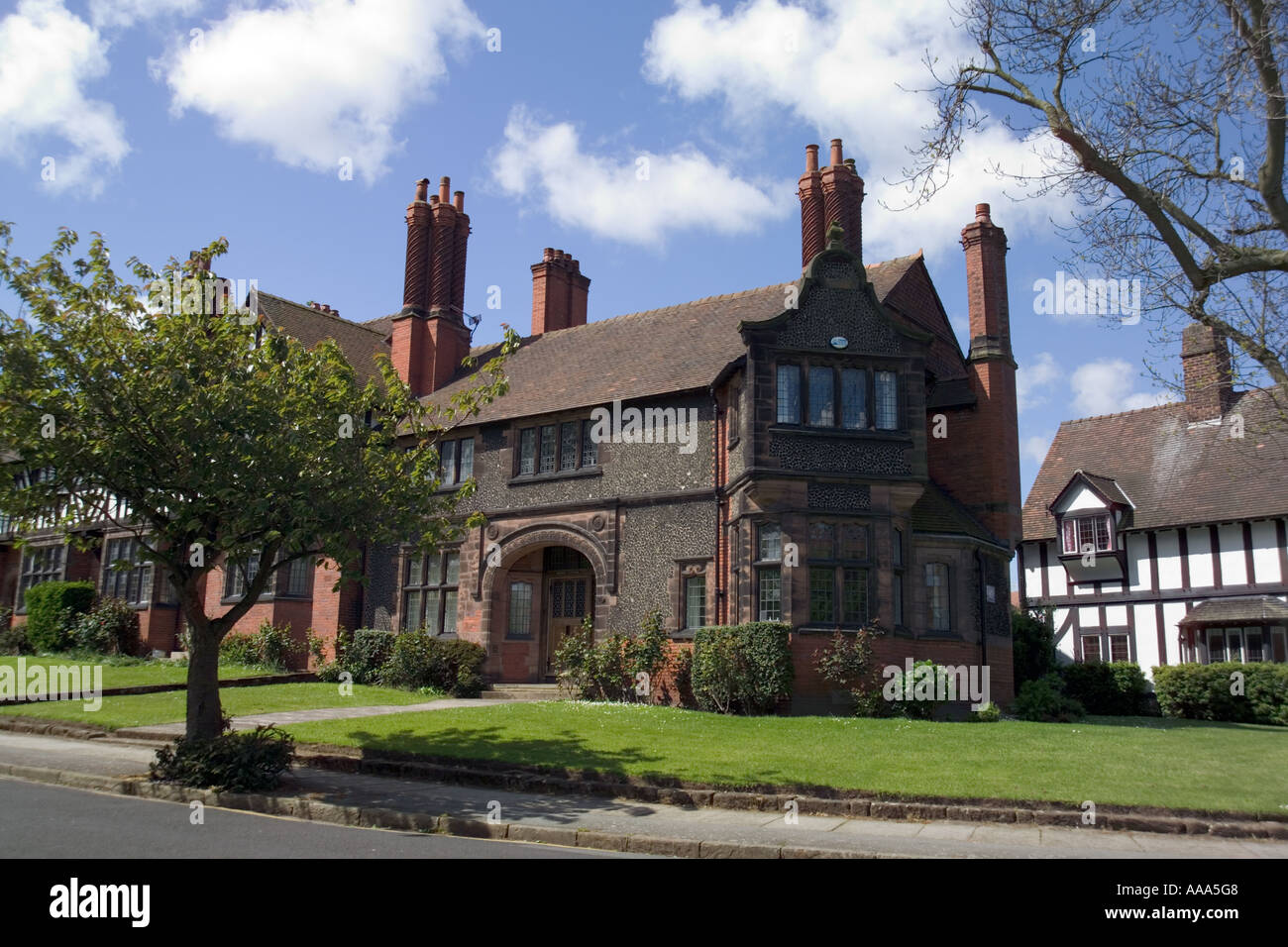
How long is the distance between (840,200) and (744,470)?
8.37m

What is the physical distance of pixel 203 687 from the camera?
1327cm

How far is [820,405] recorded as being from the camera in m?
21.0

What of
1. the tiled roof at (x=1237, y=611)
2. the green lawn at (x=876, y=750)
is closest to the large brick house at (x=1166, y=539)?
the tiled roof at (x=1237, y=611)

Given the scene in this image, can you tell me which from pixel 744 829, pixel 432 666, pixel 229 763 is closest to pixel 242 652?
pixel 432 666

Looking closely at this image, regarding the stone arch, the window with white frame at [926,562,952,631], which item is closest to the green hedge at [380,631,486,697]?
the stone arch

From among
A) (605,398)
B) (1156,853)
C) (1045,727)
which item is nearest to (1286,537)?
(1045,727)

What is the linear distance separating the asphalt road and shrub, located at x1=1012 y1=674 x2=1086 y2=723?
14.4 m

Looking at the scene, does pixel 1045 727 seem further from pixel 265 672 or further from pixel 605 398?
pixel 265 672

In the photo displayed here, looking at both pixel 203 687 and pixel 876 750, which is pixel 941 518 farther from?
pixel 203 687

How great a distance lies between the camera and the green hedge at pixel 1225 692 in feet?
81.8

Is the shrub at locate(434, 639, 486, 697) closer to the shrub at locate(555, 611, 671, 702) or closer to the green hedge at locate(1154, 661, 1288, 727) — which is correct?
the shrub at locate(555, 611, 671, 702)

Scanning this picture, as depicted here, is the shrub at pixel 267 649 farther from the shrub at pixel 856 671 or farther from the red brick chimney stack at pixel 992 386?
the red brick chimney stack at pixel 992 386

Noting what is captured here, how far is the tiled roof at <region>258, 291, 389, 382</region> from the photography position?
31.7 metres
